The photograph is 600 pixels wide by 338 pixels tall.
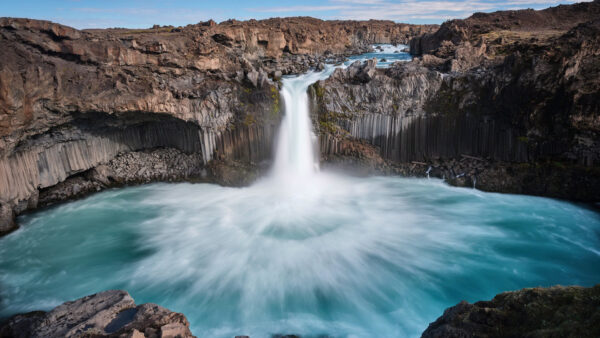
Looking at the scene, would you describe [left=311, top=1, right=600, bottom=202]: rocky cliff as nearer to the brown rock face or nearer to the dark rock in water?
the brown rock face

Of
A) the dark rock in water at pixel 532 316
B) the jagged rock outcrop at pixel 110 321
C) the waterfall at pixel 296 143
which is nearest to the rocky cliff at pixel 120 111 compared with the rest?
the waterfall at pixel 296 143

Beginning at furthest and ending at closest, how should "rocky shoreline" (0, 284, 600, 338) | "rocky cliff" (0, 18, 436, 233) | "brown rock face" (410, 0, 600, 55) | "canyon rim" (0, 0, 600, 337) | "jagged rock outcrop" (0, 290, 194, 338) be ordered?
"brown rock face" (410, 0, 600, 55), "rocky cliff" (0, 18, 436, 233), "canyon rim" (0, 0, 600, 337), "jagged rock outcrop" (0, 290, 194, 338), "rocky shoreline" (0, 284, 600, 338)

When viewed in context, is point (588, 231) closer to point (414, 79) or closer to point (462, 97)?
point (462, 97)

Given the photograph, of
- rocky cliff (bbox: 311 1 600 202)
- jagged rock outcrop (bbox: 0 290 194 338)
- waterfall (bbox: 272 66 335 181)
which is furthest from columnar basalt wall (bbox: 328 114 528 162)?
jagged rock outcrop (bbox: 0 290 194 338)

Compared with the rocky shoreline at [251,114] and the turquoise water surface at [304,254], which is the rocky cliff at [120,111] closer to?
the rocky shoreline at [251,114]

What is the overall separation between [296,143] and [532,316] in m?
14.6

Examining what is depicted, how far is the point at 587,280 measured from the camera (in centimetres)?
973

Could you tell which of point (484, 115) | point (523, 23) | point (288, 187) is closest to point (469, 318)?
point (288, 187)

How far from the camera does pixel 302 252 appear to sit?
11.3 m

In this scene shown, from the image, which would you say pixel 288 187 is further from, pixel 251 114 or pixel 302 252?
pixel 302 252

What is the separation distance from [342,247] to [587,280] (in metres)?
7.13

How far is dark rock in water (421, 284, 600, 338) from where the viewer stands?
3.53 meters

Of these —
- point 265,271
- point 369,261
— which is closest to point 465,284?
point 369,261

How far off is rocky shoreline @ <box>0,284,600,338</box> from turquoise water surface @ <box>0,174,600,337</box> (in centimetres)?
331
